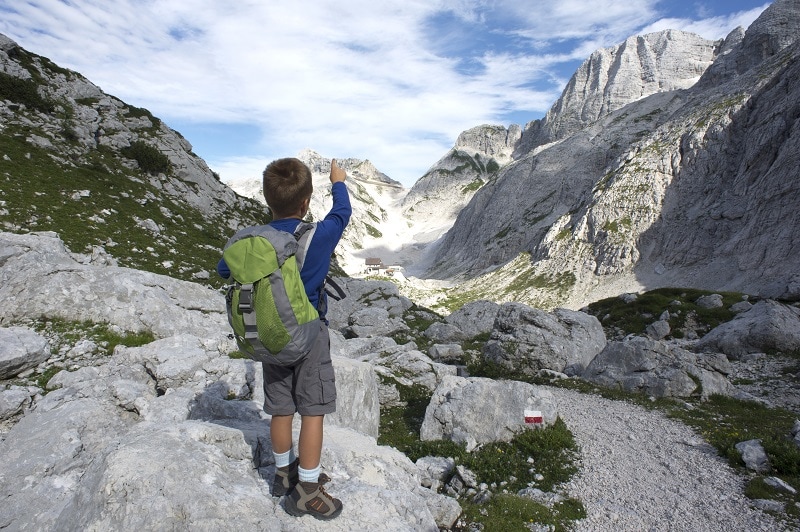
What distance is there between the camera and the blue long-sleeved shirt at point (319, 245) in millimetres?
4934

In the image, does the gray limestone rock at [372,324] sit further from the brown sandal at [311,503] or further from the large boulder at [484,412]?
the brown sandal at [311,503]

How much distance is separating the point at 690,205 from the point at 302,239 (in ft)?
309

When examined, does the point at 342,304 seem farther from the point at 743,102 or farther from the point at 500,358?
the point at 743,102

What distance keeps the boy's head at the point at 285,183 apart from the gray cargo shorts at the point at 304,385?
1607 mm

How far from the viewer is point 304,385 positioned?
5078 mm

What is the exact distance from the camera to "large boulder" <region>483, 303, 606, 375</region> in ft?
64.4

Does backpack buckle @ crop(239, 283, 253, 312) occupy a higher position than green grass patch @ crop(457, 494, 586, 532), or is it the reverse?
backpack buckle @ crop(239, 283, 253, 312)

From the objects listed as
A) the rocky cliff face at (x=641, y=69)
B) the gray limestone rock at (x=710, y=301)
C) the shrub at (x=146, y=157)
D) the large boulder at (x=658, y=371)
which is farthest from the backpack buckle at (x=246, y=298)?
the rocky cliff face at (x=641, y=69)

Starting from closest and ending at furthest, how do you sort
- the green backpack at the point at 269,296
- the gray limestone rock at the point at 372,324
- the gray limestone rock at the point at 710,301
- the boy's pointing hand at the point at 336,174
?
the green backpack at the point at 269,296
the boy's pointing hand at the point at 336,174
the gray limestone rock at the point at 372,324
the gray limestone rock at the point at 710,301

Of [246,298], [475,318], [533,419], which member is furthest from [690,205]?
[246,298]

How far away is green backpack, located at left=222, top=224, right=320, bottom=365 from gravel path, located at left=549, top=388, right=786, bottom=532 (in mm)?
6778

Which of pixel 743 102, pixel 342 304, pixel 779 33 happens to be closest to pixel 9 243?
pixel 342 304

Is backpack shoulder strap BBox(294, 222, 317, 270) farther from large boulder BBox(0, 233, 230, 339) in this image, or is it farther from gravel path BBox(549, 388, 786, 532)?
large boulder BBox(0, 233, 230, 339)

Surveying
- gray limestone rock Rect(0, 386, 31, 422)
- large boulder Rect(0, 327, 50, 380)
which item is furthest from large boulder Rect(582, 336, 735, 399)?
large boulder Rect(0, 327, 50, 380)
